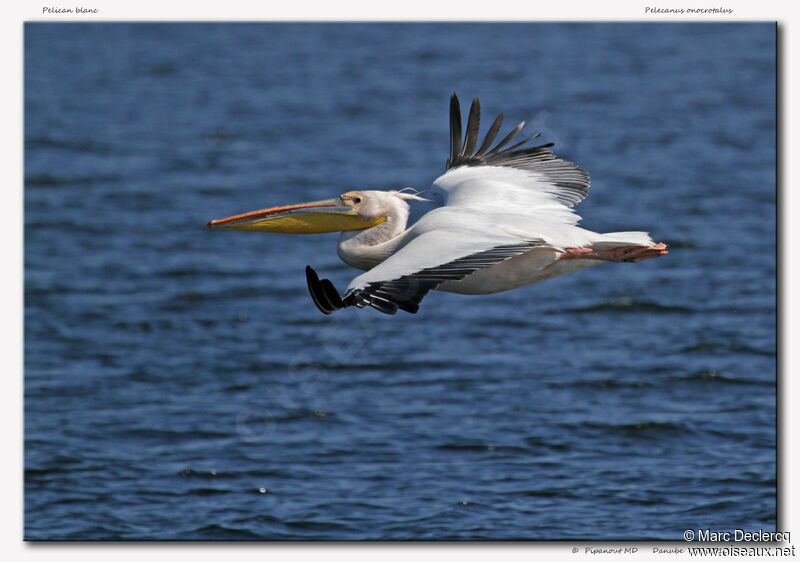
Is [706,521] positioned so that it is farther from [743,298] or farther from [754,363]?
[743,298]

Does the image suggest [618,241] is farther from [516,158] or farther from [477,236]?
[516,158]

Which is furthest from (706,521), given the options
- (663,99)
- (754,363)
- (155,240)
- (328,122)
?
(663,99)

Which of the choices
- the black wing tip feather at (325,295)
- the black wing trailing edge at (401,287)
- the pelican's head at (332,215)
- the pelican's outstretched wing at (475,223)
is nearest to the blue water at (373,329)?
the pelican's outstretched wing at (475,223)

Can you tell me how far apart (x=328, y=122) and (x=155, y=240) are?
6.19m

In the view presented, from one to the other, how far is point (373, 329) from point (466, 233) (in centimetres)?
998

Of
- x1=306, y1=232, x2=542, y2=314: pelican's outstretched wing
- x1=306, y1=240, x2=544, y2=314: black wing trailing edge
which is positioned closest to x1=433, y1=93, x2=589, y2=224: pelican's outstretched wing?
x1=306, y1=232, x2=542, y2=314: pelican's outstretched wing

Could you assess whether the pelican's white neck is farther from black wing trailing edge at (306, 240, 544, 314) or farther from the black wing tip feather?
the black wing tip feather

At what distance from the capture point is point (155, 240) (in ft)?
67.5

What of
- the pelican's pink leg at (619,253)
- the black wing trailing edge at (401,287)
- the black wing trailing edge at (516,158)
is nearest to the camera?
the black wing trailing edge at (401,287)

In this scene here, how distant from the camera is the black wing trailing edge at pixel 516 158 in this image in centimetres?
834

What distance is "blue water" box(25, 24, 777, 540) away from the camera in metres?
12.6

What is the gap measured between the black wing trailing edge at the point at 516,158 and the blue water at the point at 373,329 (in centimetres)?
234

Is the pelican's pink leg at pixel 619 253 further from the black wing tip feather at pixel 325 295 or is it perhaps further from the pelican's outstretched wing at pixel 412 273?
the black wing tip feather at pixel 325 295

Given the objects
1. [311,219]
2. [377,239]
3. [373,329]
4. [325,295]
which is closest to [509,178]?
[377,239]
